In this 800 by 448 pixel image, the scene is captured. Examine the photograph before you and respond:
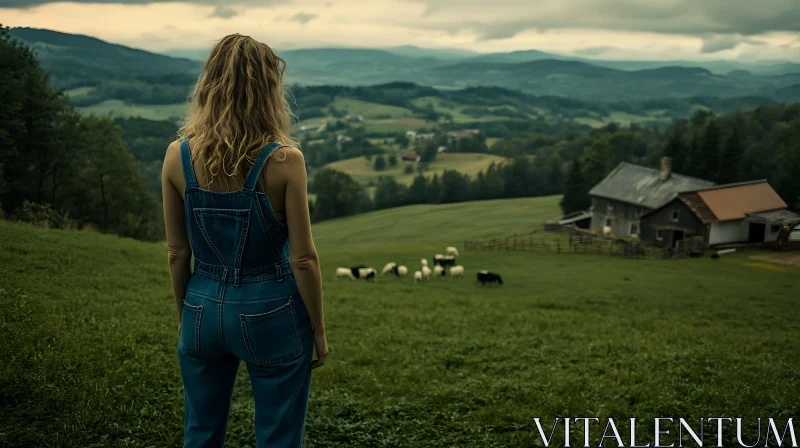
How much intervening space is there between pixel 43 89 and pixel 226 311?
49.7 ft

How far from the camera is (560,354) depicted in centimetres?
1126

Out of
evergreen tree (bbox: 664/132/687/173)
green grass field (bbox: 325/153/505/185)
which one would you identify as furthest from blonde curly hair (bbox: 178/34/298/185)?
green grass field (bbox: 325/153/505/185)

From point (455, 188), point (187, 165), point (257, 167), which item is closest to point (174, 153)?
point (187, 165)

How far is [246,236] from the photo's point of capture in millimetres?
3971

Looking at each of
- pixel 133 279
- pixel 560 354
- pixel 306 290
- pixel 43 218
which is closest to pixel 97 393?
Answer: pixel 306 290

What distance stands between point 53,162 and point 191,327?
1862cm

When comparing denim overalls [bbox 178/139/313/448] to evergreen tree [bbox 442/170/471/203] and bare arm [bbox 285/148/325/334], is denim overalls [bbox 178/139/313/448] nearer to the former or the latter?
bare arm [bbox 285/148/325/334]

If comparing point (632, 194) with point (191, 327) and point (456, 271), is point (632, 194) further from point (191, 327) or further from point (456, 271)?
point (191, 327)

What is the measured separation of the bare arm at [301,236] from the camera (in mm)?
3857

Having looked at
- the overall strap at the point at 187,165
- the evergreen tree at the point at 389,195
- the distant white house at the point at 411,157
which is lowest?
the evergreen tree at the point at 389,195

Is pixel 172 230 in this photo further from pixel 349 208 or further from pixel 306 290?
pixel 349 208

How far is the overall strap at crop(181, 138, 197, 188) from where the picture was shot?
3967 mm

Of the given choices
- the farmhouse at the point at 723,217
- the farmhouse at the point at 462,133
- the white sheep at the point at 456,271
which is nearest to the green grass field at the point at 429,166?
the farmhouse at the point at 462,133

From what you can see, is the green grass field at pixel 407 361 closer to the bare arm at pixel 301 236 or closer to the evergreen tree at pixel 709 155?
the bare arm at pixel 301 236
